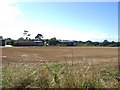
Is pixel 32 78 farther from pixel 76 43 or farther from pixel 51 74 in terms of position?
pixel 76 43

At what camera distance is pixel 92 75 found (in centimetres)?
765

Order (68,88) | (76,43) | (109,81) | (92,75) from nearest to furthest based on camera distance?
1. (68,88)
2. (92,75)
3. (109,81)
4. (76,43)

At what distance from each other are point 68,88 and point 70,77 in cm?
40

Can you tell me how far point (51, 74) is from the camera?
7.99 metres

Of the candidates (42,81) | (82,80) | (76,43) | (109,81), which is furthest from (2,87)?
(76,43)

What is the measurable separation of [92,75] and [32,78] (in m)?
1.60

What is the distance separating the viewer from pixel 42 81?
7578mm

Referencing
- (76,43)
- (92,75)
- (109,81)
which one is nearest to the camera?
(92,75)

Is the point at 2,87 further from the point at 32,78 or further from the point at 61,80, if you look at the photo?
the point at 61,80

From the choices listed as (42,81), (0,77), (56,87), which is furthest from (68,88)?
(0,77)

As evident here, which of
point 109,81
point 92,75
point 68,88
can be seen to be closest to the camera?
point 68,88

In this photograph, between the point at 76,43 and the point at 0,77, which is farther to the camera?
the point at 76,43

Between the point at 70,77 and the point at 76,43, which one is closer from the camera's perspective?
the point at 70,77

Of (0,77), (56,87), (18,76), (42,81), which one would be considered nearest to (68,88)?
(56,87)
